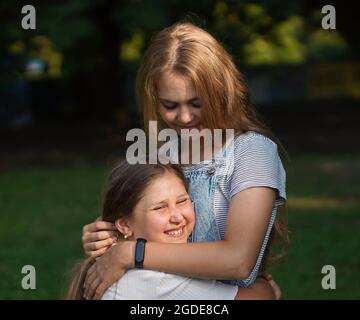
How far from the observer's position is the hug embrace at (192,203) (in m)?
2.82

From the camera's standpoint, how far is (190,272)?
2.79 meters

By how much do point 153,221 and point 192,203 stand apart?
170mm

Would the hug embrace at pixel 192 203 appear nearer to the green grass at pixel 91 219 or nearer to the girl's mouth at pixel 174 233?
the girl's mouth at pixel 174 233

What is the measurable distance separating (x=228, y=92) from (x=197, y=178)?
0.31 meters

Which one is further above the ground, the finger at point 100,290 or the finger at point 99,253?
the finger at point 99,253


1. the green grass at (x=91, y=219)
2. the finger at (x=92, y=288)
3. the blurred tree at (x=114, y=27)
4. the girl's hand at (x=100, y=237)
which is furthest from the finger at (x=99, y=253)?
the blurred tree at (x=114, y=27)

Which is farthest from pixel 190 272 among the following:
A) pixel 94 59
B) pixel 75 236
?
pixel 94 59

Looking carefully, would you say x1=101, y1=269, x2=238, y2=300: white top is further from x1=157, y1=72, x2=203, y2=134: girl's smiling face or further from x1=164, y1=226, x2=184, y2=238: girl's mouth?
x1=157, y1=72, x2=203, y2=134: girl's smiling face

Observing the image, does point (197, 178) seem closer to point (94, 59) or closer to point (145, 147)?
point (145, 147)

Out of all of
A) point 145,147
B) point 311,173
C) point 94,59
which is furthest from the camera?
point 94,59

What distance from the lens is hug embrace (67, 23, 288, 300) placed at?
282cm

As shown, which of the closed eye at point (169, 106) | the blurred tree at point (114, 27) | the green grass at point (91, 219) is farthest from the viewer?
the blurred tree at point (114, 27)

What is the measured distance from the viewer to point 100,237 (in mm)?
2994

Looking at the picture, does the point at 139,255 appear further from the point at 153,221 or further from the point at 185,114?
the point at 185,114
